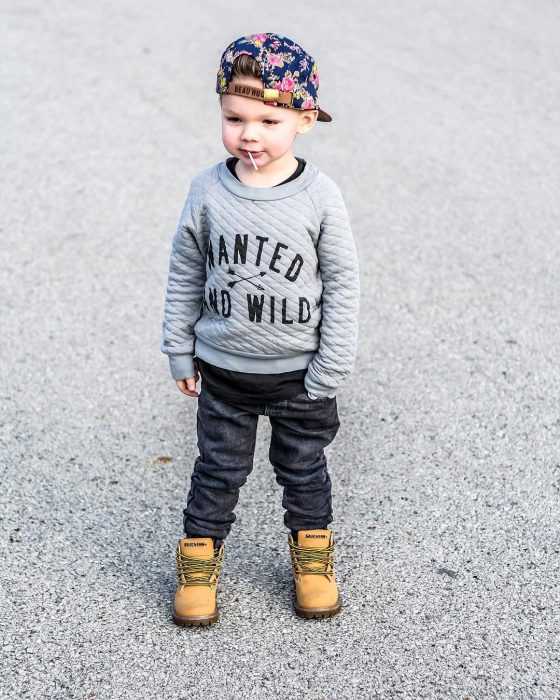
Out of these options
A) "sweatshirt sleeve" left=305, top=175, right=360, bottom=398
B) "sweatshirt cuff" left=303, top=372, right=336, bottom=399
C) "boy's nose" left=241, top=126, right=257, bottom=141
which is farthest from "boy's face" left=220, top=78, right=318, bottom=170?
"sweatshirt cuff" left=303, top=372, right=336, bottom=399

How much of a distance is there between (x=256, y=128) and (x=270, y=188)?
16 centimetres

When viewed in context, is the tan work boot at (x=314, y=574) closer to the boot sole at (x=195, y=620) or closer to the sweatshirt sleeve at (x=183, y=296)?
the boot sole at (x=195, y=620)

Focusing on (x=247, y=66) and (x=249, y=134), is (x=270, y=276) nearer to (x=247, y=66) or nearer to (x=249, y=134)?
(x=249, y=134)

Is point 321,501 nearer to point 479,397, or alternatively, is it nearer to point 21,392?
point 479,397

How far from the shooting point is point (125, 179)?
20.1 ft

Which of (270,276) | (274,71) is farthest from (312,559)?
(274,71)

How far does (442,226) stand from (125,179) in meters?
1.98

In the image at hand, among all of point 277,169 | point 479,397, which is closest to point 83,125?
point 479,397

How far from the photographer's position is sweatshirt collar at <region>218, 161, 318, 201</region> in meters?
2.63

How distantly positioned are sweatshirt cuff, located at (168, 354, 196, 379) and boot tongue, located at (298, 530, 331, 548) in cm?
59

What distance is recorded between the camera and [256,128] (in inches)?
101

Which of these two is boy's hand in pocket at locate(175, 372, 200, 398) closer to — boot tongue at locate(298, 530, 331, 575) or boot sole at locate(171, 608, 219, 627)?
boot tongue at locate(298, 530, 331, 575)

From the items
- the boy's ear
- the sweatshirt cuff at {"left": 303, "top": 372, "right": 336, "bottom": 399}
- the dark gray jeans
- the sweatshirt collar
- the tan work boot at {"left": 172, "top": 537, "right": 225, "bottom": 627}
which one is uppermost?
the boy's ear

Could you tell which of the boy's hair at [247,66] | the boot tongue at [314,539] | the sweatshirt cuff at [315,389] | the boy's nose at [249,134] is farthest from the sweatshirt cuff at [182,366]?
the boy's hair at [247,66]
